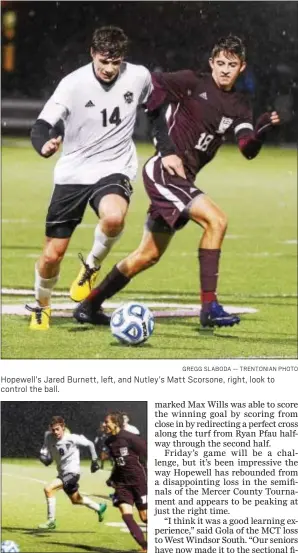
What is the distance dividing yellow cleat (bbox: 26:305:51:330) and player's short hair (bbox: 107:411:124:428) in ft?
1.69

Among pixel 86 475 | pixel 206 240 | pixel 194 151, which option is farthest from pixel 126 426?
pixel 194 151

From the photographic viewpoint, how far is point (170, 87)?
14.9ft

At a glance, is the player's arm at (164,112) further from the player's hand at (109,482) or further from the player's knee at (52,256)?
the player's hand at (109,482)

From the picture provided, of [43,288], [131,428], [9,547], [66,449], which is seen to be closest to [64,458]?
[66,449]

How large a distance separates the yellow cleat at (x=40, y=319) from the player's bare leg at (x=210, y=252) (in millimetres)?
643

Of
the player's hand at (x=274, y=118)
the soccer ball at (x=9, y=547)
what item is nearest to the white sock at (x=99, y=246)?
the player's hand at (x=274, y=118)

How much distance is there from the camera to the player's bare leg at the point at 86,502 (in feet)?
14.0

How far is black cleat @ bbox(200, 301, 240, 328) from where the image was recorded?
429 cm

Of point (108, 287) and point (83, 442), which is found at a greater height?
point (108, 287)

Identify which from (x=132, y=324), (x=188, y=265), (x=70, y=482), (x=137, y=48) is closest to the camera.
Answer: (x=132, y=324)

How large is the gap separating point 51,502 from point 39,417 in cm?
33

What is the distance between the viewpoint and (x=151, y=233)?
15.0ft

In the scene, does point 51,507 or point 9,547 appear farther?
point 51,507

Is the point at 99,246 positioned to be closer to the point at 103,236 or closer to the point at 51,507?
the point at 103,236
